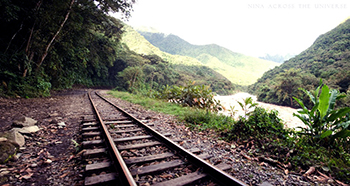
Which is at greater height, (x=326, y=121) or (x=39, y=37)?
(x=39, y=37)

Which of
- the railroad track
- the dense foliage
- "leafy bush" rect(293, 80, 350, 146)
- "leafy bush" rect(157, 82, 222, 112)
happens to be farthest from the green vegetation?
the dense foliage

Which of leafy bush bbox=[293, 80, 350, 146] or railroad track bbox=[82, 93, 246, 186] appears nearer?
railroad track bbox=[82, 93, 246, 186]

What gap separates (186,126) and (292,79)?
32782 mm

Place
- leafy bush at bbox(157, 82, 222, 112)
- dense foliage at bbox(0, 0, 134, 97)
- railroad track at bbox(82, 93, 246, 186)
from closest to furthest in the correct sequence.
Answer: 1. railroad track at bbox(82, 93, 246, 186)
2. dense foliage at bbox(0, 0, 134, 97)
3. leafy bush at bbox(157, 82, 222, 112)

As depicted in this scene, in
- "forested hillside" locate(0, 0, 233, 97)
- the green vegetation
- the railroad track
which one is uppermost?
"forested hillside" locate(0, 0, 233, 97)

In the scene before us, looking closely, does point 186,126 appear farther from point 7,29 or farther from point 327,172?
point 7,29

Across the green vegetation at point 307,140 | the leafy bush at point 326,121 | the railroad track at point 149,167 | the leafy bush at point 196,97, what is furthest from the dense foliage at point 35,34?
the leafy bush at point 326,121

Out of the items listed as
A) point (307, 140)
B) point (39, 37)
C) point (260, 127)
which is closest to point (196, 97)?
point (260, 127)

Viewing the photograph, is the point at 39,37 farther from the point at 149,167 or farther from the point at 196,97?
the point at 149,167

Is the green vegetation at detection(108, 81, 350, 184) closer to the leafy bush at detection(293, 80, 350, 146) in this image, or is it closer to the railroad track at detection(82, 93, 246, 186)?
the leafy bush at detection(293, 80, 350, 146)

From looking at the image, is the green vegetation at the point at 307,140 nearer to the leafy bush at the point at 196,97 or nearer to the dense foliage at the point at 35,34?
the leafy bush at the point at 196,97

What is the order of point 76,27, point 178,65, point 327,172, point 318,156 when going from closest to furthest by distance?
point 327,172, point 318,156, point 76,27, point 178,65

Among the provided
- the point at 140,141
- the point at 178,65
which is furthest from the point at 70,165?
the point at 178,65

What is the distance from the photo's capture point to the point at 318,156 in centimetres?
275
